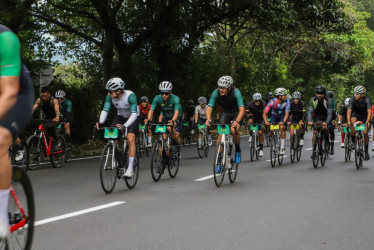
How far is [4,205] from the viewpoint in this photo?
3623 mm

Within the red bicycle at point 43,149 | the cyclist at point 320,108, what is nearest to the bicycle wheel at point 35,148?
the red bicycle at point 43,149

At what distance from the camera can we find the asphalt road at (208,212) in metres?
5.87

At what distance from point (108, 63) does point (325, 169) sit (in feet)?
33.8

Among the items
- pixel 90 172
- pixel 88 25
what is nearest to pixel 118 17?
pixel 88 25

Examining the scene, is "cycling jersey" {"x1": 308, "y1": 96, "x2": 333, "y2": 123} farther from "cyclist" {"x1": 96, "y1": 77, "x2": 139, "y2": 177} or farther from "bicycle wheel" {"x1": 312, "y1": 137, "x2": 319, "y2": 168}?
"cyclist" {"x1": 96, "y1": 77, "x2": 139, "y2": 177}

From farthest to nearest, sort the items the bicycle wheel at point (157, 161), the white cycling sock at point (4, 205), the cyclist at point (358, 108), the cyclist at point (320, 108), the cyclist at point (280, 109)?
the cyclist at point (280, 109)
the cyclist at point (358, 108)
the cyclist at point (320, 108)
the bicycle wheel at point (157, 161)
the white cycling sock at point (4, 205)

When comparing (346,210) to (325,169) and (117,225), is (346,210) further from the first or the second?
(325,169)

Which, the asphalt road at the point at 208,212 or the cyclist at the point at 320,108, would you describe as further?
the cyclist at the point at 320,108

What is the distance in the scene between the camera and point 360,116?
580 inches

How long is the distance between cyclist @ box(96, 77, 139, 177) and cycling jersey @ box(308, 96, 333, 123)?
570 cm

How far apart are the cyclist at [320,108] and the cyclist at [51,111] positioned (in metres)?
5.93

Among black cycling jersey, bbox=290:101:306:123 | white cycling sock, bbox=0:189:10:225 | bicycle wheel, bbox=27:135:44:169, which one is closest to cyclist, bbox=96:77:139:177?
bicycle wheel, bbox=27:135:44:169

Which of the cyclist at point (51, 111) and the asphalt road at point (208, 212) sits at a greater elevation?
the cyclist at point (51, 111)

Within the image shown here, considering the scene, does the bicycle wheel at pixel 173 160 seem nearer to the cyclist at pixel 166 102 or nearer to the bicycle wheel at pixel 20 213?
the cyclist at pixel 166 102
